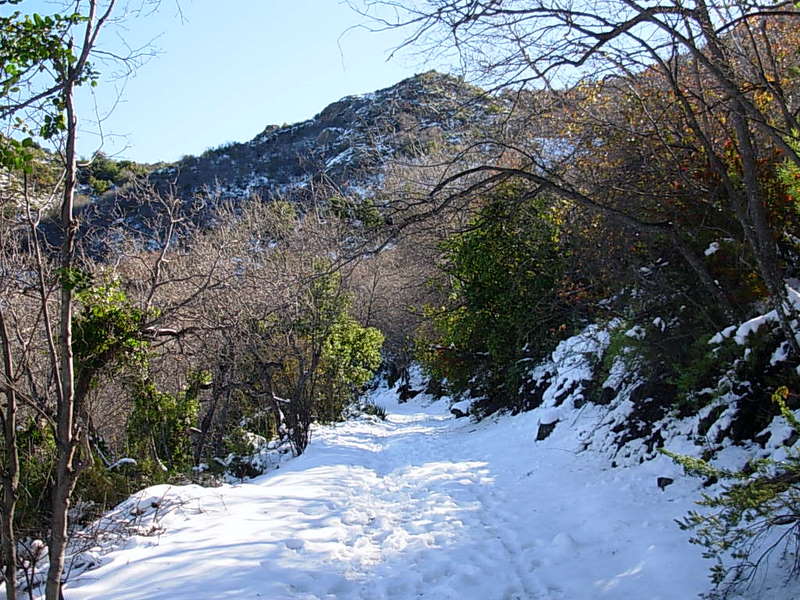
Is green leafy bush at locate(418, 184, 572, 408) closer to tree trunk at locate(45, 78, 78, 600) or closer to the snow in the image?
the snow

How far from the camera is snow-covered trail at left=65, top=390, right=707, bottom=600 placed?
4.02 m

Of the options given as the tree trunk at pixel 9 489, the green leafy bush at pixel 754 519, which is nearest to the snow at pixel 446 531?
the green leafy bush at pixel 754 519

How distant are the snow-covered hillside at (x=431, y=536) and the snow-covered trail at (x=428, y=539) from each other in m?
0.02

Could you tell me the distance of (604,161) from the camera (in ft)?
22.8

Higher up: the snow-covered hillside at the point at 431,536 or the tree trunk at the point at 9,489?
the tree trunk at the point at 9,489

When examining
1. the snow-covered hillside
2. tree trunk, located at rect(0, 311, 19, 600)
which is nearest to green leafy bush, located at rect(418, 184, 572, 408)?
the snow-covered hillside

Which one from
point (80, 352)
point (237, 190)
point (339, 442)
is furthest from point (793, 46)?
point (237, 190)

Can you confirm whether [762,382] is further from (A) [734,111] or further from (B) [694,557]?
(A) [734,111]

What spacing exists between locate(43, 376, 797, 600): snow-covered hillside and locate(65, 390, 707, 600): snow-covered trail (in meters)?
0.02

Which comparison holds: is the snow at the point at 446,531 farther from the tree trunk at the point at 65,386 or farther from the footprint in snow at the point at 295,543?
the tree trunk at the point at 65,386

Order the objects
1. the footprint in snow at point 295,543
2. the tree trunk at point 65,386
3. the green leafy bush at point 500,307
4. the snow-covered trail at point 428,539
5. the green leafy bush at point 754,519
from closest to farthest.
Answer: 1. the green leafy bush at point 754,519
2. the tree trunk at point 65,386
3. the snow-covered trail at point 428,539
4. the footprint in snow at point 295,543
5. the green leafy bush at point 500,307

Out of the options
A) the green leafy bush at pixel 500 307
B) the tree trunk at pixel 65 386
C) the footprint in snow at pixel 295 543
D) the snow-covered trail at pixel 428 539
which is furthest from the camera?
the green leafy bush at pixel 500 307

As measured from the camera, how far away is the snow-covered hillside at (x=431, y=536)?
13.2 feet

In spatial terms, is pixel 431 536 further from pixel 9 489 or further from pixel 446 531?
pixel 9 489
